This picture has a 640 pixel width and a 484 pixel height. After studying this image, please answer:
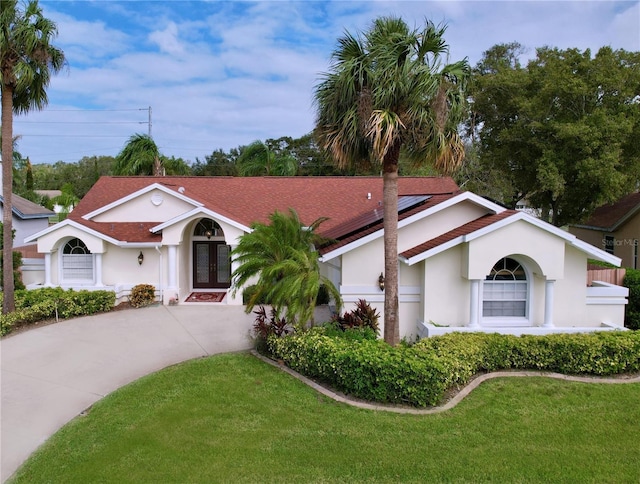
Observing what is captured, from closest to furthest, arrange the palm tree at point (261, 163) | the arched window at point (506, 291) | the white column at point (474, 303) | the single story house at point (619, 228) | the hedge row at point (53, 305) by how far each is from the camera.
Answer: the white column at point (474, 303)
the arched window at point (506, 291)
the hedge row at point (53, 305)
the single story house at point (619, 228)
the palm tree at point (261, 163)

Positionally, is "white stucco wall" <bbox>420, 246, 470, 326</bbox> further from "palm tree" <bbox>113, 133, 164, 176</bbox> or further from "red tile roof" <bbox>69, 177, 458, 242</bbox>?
"palm tree" <bbox>113, 133, 164, 176</bbox>

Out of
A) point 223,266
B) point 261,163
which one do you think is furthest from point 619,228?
point 261,163

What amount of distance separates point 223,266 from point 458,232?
11.9m

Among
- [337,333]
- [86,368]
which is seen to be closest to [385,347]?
[337,333]

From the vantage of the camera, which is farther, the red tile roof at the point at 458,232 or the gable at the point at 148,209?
the gable at the point at 148,209

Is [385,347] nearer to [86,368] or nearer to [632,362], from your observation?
[632,362]

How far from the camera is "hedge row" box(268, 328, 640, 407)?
891cm

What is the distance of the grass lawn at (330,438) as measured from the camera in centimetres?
656

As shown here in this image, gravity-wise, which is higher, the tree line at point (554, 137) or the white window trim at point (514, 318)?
the tree line at point (554, 137)

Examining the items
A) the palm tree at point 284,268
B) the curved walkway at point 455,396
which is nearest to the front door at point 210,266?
the palm tree at point 284,268

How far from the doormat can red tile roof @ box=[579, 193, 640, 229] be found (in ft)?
78.2

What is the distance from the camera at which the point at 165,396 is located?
916 cm

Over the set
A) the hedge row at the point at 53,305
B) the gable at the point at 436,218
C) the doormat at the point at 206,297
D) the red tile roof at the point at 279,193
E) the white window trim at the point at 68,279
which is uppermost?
the red tile roof at the point at 279,193

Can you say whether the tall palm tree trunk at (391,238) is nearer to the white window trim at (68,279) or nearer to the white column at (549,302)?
the white column at (549,302)
